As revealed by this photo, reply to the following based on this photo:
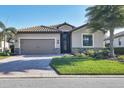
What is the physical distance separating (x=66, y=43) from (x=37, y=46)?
392cm

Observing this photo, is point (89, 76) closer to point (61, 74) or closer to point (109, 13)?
point (61, 74)

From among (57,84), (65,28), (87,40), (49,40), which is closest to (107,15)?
(87,40)

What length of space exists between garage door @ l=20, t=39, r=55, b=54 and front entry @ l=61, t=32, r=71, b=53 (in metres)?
1.81

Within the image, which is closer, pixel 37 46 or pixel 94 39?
pixel 94 39

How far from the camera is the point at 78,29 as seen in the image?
3453 centimetres

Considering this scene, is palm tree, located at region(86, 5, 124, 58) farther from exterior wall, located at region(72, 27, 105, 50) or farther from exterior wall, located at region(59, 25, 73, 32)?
exterior wall, located at region(59, 25, 73, 32)

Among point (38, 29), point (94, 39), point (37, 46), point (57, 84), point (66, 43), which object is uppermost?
point (38, 29)

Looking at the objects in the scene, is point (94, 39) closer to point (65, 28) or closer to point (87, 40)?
point (87, 40)

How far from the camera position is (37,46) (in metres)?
34.7

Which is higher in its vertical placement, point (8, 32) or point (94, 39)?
point (8, 32)

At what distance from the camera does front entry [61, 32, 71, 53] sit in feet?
118

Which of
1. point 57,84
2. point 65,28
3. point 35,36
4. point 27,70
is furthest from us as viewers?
point 65,28
